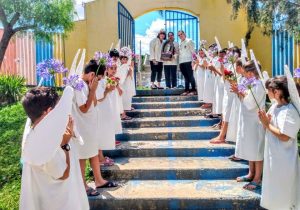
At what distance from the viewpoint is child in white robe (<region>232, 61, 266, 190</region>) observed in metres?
4.28

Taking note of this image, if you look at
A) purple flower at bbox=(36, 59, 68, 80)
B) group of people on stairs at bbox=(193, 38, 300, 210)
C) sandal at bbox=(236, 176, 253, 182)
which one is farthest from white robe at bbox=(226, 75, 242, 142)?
purple flower at bbox=(36, 59, 68, 80)

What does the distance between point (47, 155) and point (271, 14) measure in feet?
26.6

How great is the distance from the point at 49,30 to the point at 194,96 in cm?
408

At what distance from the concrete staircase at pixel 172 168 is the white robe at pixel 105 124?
31 cm

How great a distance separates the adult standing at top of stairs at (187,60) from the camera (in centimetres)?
858

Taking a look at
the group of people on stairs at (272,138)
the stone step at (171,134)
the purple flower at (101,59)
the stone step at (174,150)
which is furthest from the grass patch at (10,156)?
the group of people on stairs at (272,138)

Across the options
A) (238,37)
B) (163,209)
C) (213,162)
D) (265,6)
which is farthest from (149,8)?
(163,209)

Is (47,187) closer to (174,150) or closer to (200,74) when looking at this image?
(174,150)

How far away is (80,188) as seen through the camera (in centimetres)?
295

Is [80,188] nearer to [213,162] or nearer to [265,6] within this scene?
[213,162]

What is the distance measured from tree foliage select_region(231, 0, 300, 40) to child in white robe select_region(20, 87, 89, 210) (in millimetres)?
7216

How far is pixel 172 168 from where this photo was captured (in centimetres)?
498

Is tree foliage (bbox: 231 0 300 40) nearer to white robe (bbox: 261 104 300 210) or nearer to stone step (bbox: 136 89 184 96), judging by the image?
stone step (bbox: 136 89 184 96)

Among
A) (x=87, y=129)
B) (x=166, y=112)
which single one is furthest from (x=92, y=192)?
(x=166, y=112)
